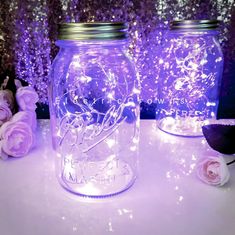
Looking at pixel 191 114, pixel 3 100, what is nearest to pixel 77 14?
pixel 3 100

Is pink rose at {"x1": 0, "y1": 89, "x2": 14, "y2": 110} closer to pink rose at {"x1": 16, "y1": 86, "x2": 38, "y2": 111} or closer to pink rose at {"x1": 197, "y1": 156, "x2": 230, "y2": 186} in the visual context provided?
pink rose at {"x1": 16, "y1": 86, "x2": 38, "y2": 111}

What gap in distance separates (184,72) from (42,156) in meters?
0.36

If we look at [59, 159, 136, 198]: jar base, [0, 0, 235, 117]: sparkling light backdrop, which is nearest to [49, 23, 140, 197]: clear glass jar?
[59, 159, 136, 198]: jar base

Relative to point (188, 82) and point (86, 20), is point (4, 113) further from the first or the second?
point (188, 82)

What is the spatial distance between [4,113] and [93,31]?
298mm

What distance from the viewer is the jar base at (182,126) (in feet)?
2.32

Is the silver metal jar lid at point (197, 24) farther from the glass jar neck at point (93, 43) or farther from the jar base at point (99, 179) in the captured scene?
the jar base at point (99, 179)

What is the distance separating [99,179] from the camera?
52cm

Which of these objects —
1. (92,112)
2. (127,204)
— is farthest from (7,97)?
(127,204)

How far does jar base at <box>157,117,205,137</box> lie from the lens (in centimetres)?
71

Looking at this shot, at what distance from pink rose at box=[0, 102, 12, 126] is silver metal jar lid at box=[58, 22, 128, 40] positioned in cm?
25

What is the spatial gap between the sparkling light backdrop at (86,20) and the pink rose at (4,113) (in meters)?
0.16

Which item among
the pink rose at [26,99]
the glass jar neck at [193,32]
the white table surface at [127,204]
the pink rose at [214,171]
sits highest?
the glass jar neck at [193,32]

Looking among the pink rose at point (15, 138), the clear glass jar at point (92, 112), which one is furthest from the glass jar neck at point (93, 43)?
the pink rose at point (15, 138)
